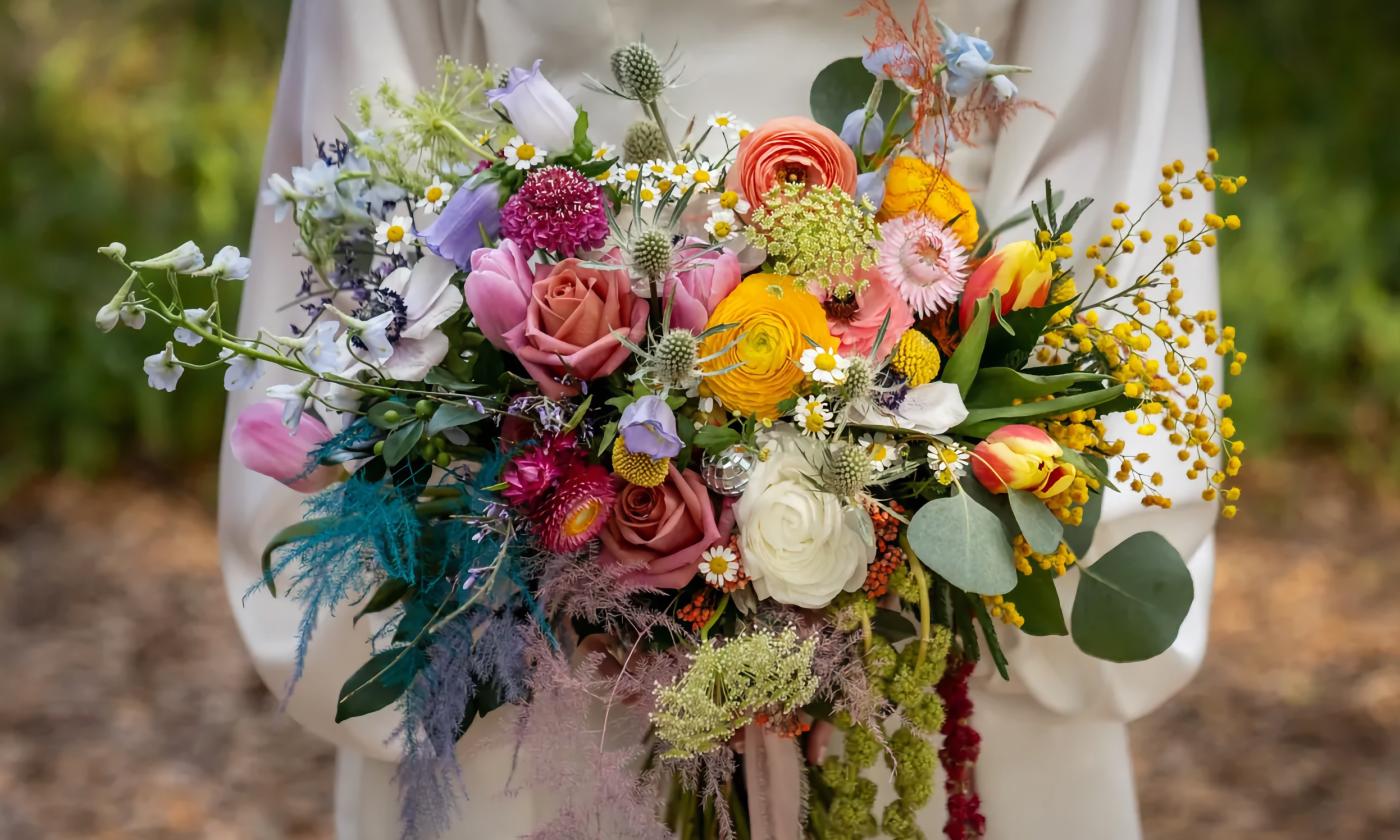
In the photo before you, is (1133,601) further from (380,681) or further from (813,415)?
(380,681)

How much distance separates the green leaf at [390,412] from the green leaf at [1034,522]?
1.27ft

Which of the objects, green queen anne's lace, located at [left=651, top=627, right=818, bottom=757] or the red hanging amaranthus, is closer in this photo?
green queen anne's lace, located at [left=651, top=627, right=818, bottom=757]

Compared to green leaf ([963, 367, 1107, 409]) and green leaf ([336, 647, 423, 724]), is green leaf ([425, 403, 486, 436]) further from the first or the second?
green leaf ([963, 367, 1107, 409])

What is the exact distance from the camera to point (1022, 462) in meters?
0.73

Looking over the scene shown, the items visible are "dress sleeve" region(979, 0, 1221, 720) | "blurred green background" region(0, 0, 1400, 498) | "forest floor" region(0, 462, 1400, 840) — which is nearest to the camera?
"dress sleeve" region(979, 0, 1221, 720)

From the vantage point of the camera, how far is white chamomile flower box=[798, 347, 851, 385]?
733 millimetres

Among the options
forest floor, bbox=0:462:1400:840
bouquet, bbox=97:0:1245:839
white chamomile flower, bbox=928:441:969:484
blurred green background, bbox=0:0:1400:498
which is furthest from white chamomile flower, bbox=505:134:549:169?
blurred green background, bbox=0:0:1400:498

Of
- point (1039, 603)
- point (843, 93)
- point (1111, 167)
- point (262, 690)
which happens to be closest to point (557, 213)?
point (843, 93)

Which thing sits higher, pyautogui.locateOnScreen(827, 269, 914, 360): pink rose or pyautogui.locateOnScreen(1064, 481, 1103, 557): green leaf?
pyautogui.locateOnScreen(827, 269, 914, 360): pink rose

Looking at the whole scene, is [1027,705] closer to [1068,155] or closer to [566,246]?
[1068,155]

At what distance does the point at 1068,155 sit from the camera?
107 centimetres

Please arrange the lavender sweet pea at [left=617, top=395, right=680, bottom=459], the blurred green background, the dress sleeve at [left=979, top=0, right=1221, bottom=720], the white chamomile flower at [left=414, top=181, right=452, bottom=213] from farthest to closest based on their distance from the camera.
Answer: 1. the blurred green background
2. the dress sleeve at [left=979, top=0, right=1221, bottom=720]
3. the white chamomile flower at [left=414, top=181, right=452, bottom=213]
4. the lavender sweet pea at [left=617, top=395, right=680, bottom=459]

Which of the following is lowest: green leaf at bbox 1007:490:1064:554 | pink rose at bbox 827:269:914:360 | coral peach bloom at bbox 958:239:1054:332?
green leaf at bbox 1007:490:1064:554

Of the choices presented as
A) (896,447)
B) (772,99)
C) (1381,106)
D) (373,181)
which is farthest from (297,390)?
(1381,106)
